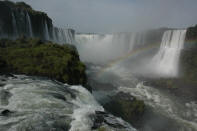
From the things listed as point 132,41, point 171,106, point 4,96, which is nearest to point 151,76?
point 171,106

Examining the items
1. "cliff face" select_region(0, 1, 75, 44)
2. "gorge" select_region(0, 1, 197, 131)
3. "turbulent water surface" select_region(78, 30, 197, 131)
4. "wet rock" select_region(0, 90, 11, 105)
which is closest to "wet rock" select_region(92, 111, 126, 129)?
"gorge" select_region(0, 1, 197, 131)

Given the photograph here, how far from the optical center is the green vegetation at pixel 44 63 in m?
15.7

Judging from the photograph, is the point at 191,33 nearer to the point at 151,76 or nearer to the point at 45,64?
the point at 151,76

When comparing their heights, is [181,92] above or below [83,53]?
below

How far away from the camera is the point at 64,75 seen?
15.9 m

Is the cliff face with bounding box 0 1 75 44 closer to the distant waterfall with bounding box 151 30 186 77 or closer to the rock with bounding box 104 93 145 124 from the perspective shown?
the rock with bounding box 104 93 145 124

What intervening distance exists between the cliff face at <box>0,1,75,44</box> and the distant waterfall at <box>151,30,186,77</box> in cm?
2351

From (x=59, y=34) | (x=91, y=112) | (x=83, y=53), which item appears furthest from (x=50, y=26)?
(x=91, y=112)

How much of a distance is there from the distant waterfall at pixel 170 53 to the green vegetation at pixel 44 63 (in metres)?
23.2

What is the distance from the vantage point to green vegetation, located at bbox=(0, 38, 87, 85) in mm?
15734

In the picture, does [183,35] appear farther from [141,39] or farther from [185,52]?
[141,39]

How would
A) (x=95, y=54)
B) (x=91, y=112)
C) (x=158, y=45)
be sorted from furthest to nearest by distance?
(x=95, y=54) < (x=158, y=45) < (x=91, y=112)

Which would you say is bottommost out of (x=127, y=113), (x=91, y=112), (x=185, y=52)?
(x=127, y=113)

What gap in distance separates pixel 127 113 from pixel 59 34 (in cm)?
3573
